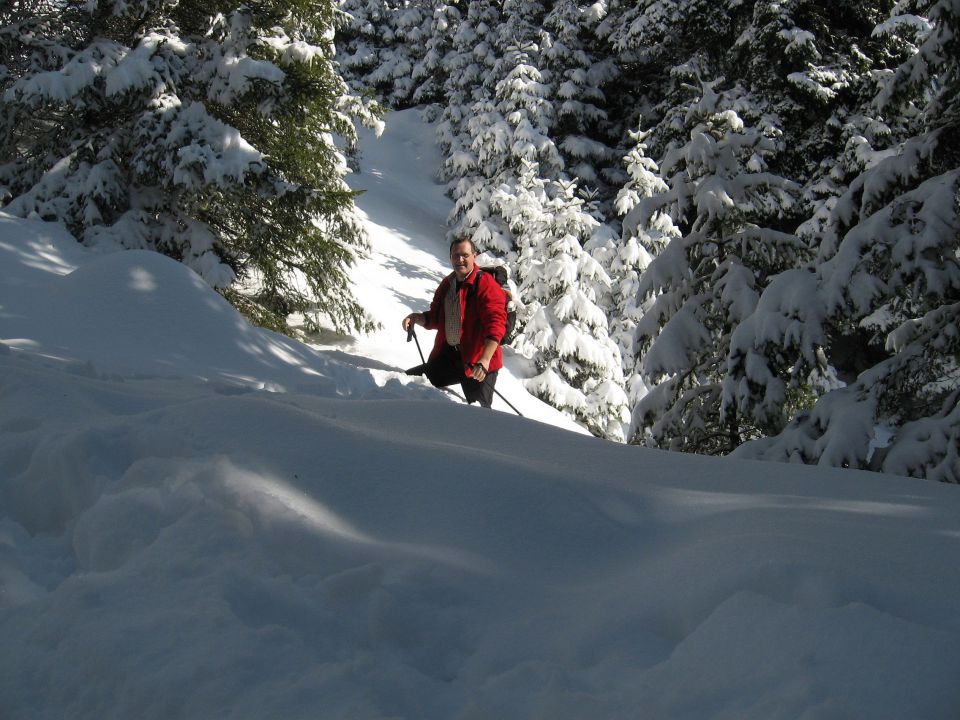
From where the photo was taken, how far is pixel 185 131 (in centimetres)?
903

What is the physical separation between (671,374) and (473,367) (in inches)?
82.5

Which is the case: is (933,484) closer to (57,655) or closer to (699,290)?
(57,655)

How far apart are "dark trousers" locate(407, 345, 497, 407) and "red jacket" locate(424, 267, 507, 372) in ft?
0.37

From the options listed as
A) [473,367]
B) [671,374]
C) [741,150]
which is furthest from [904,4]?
[473,367]

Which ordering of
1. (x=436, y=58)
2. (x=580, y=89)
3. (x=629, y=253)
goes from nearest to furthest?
(x=629, y=253) < (x=580, y=89) < (x=436, y=58)

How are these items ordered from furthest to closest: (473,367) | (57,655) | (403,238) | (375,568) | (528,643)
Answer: (403,238), (473,367), (375,568), (528,643), (57,655)

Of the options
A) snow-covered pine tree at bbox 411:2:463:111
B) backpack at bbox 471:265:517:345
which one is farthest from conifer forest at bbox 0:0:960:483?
snow-covered pine tree at bbox 411:2:463:111

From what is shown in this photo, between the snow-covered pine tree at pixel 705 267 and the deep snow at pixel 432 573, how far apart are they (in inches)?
128

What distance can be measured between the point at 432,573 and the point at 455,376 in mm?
4488

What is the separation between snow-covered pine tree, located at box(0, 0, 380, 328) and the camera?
901 centimetres

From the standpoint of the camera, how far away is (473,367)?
582cm

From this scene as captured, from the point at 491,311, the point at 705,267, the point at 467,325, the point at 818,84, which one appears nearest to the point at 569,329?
the point at 705,267

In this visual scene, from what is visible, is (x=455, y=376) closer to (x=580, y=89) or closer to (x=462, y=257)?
(x=462, y=257)

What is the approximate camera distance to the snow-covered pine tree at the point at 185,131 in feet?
29.6
